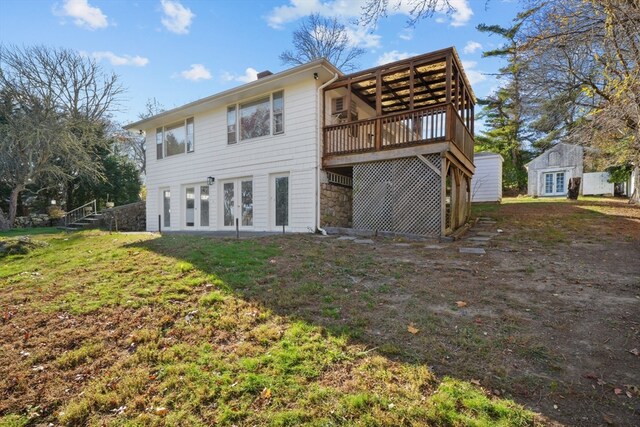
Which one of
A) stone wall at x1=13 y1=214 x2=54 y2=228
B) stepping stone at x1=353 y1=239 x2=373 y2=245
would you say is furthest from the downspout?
stone wall at x1=13 y1=214 x2=54 y2=228

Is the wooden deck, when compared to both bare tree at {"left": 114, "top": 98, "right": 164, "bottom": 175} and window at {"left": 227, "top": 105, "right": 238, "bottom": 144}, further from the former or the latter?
bare tree at {"left": 114, "top": 98, "right": 164, "bottom": 175}

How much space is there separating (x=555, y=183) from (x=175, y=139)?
2466 cm

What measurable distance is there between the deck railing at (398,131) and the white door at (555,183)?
17.2 meters

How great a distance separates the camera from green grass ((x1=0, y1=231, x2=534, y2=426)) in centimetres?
258

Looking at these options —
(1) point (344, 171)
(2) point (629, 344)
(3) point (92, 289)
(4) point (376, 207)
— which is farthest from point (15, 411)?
(1) point (344, 171)

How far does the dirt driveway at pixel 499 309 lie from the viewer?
2.84 m

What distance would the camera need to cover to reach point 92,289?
5.32 metres

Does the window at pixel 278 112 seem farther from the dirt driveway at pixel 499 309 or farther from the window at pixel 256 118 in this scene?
the dirt driveway at pixel 499 309

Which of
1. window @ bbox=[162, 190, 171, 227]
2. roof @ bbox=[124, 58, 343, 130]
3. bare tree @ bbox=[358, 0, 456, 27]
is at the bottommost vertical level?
window @ bbox=[162, 190, 171, 227]

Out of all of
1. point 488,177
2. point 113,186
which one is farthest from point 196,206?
point 488,177

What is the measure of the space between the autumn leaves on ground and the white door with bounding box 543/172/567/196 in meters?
20.4

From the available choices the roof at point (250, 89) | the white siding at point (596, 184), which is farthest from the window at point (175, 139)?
the white siding at point (596, 184)

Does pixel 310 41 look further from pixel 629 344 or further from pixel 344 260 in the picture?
pixel 629 344

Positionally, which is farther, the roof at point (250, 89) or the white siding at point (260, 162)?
the white siding at point (260, 162)
